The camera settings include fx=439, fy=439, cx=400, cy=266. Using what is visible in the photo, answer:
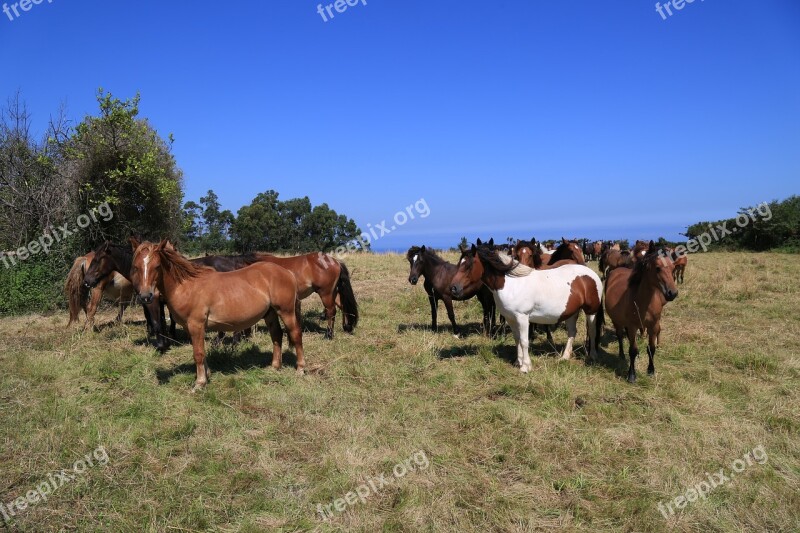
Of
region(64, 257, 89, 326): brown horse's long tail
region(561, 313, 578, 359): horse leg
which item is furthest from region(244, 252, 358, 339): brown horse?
region(561, 313, 578, 359): horse leg

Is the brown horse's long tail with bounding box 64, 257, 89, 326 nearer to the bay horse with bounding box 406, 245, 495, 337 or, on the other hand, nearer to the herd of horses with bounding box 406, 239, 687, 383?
the bay horse with bounding box 406, 245, 495, 337

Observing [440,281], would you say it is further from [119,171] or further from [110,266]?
[119,171]

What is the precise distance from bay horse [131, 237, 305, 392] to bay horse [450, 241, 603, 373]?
9.37ft

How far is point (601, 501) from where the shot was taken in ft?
11.9

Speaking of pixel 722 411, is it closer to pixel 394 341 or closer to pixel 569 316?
pixel 569 316

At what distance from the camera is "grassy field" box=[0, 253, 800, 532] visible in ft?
11.5

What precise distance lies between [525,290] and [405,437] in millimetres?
3099

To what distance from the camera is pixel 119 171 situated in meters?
12.0

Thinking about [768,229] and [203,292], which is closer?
[203,292]

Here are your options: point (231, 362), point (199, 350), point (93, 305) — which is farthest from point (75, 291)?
point (199, 350)

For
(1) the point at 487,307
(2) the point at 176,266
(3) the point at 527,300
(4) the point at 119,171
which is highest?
(4) the point at 119,171

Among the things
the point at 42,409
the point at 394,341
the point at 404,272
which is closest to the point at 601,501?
the point at 394,341

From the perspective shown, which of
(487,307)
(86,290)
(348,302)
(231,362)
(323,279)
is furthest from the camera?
(86,290)

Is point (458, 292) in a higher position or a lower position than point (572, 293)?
higher
